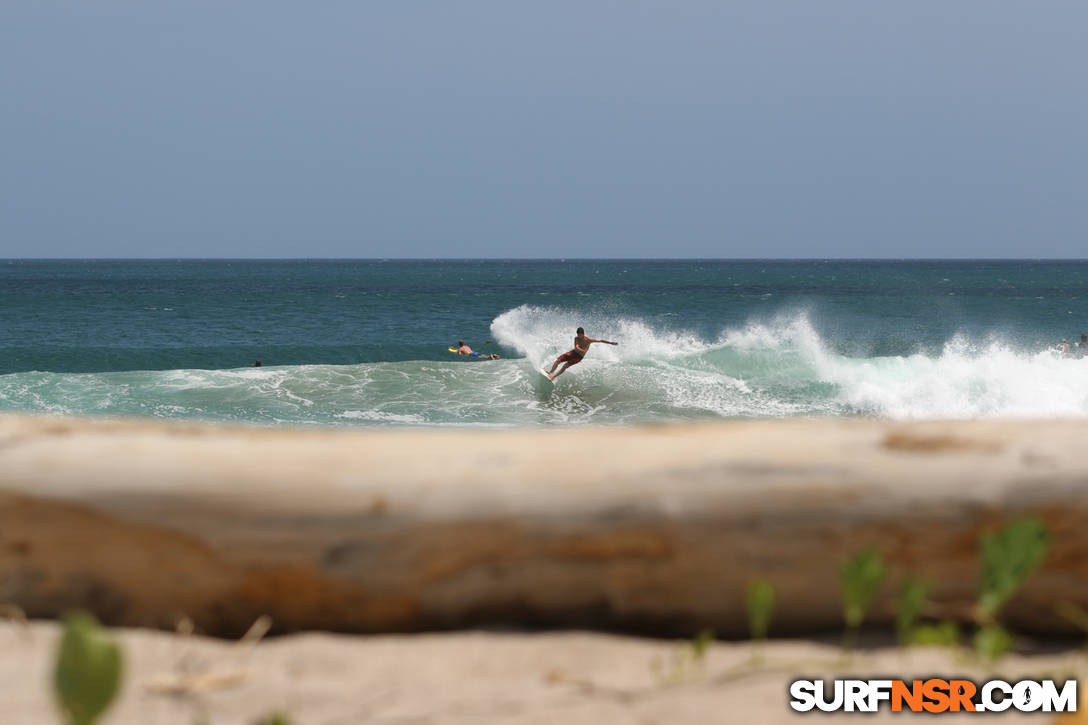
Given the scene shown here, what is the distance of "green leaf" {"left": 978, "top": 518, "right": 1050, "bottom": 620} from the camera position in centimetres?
173

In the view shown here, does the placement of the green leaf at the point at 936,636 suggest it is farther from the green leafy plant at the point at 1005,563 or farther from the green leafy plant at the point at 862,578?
the green leafy plant at the point at 862,578

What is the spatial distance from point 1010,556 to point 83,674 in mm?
1631

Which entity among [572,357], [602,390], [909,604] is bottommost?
[602,390]

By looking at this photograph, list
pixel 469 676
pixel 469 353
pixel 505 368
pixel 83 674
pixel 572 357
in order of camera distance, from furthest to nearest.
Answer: pixel 469 353, pixel 505 368, pixel 572 357, pixel 469 676, pixel 83 674

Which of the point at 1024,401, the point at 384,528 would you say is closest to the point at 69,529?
the point at 384,528

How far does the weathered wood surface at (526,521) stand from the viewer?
1915 millimetres

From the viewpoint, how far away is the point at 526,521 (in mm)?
1921

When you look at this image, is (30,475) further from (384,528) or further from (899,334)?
(899,334)

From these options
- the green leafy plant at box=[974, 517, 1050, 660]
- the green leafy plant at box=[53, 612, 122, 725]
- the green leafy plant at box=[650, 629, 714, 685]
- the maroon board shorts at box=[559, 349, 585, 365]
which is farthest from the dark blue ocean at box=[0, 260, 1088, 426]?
the green leafy plant at box=[53, 612, 122, 725]

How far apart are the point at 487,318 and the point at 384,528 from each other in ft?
110

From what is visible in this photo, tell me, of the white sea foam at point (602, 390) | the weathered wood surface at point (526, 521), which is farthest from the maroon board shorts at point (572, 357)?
the weathered wood surface at point (526, 521)

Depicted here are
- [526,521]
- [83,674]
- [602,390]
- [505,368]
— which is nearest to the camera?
[83,674]

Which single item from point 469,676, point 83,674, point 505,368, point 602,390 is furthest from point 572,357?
point 83,674

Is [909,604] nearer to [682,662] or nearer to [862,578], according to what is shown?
[862,578]
